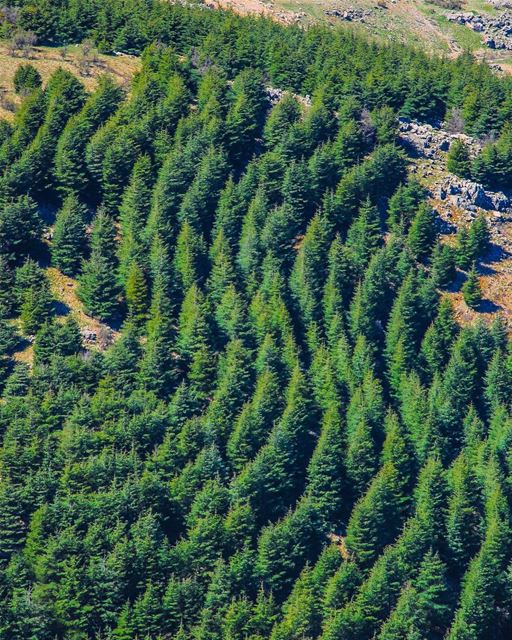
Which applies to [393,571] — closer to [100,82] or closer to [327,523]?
[327,523]

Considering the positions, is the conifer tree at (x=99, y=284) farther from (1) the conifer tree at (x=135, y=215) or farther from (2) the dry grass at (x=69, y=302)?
(1) the conifer tree at (x=135, y=215)

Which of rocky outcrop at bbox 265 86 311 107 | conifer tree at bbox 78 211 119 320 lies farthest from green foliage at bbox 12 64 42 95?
conifer tree at bbox 78 211 119 320

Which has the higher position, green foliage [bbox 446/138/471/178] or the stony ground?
green foliage [bbox 446/138/471/178]

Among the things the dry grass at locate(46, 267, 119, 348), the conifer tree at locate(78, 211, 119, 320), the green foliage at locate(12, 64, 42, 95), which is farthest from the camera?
the green foliage at locate(12, 64, 42, 95)

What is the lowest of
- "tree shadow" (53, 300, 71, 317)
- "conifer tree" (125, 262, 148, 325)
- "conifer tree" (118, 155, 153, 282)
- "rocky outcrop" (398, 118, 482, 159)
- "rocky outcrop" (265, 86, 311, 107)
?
"tree shadow" (53, 300, 71, 317)

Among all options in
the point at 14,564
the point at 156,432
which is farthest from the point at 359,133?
the point at 14,564

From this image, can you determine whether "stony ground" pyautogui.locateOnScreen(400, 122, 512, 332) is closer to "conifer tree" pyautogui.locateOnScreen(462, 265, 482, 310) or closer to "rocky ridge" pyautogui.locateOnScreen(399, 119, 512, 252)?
"rocky ridge" pyautogui.locateOnScreen(399, 119, 512, 252)

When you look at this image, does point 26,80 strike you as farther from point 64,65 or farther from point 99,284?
point 99,284
